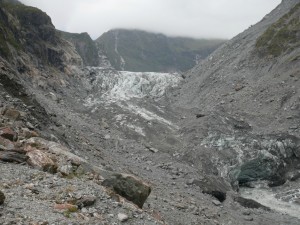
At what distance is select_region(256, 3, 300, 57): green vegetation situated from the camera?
7550 cm

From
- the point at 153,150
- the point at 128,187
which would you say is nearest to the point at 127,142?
the point at 153,150

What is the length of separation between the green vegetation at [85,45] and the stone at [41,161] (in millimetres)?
152316

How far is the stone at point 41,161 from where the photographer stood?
18266 mm

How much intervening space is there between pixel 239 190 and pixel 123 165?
44.4 ft

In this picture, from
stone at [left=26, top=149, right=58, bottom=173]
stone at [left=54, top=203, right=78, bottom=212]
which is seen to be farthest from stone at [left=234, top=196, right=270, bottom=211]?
stone at [left=54, top=203, right=78, bottom=212]

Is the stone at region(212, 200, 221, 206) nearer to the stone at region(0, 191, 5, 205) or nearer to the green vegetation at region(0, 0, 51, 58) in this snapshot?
the stone at region(0, 191, 5, 205)

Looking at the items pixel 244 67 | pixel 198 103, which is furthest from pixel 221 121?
pixel 244 67

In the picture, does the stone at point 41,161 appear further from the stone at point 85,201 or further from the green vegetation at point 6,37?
the green vegetation at point 6,37

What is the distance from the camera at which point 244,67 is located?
77.1 m

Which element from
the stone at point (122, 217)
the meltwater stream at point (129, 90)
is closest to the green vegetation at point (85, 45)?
the meltwater stream at point (129, 90)

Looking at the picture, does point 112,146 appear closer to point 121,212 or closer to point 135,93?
point 121,212

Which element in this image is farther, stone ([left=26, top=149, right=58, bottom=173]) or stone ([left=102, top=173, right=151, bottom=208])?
stone ([left=102, top=173, right=151, bottom=208])

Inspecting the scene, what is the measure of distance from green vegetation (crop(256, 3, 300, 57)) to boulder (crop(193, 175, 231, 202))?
4435cm

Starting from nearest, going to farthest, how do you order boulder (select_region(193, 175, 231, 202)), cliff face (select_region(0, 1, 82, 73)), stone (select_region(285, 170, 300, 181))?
boulder (select_region(193, 175, 231, 202)) < stone (select_region(285, 170, 300, 181)) < cliff face (select_region(0, 1, 82, 73))
